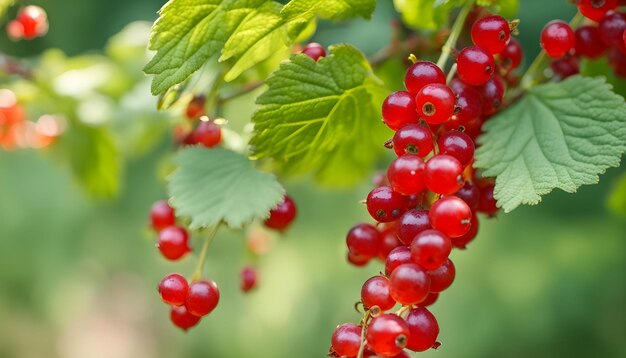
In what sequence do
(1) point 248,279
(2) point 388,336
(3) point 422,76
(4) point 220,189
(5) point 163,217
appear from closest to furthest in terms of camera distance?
(2) point 388,336 < (3) point 422,76 < (4) point 220,189 < (5) point 163,217 < (1) point 248,279

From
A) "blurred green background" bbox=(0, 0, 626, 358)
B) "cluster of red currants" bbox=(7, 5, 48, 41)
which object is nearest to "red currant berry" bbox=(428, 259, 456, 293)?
"cluster of red currants" bbox=(7, 5, 48, 41)

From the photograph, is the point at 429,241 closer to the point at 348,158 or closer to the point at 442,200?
the point at 442,200

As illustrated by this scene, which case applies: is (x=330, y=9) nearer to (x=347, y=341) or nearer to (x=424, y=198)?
(x=424, y=198)

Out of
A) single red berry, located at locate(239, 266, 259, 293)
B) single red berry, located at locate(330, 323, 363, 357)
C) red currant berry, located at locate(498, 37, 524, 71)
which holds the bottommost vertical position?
single red berry, located at locate(239, 266, 259, 293)

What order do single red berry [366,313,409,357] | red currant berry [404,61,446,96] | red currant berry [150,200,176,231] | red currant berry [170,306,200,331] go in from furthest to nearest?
red currant berry [150,200,176,231], red currant berry [170,306,200,331], red currant berry [404,61,446,96], single red berry [366,313,409,357]

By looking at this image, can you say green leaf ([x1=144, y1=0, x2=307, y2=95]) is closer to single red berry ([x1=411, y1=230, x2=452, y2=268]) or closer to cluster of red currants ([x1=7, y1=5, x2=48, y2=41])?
single red berry ([x1=411, y1=230, x2=452, y2=268])

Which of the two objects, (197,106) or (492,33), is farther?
(197,106)

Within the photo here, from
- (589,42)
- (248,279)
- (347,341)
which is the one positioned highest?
(589,42)

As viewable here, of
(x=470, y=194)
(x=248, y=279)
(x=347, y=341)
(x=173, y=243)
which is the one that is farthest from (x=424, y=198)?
(x=248, y=279)
